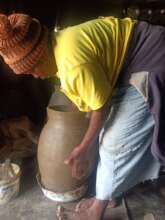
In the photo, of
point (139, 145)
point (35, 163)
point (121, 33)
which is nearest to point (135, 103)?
point (139, 145)

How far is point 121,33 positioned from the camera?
1577mm

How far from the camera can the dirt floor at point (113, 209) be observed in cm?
200

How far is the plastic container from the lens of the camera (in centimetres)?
207

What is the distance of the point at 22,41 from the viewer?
1.48 meters

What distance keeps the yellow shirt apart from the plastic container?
0.73 metres

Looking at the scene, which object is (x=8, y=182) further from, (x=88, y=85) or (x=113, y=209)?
(x=88, y=85)

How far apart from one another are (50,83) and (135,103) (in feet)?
4.24

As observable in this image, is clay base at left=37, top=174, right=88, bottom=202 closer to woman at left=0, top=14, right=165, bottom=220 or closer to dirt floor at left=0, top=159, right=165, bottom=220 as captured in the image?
dirt floor at left=0, top=159, right=165, bottom=220

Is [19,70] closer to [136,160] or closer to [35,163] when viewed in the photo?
[136,160]

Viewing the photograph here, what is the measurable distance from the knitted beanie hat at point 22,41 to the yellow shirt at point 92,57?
67 mm

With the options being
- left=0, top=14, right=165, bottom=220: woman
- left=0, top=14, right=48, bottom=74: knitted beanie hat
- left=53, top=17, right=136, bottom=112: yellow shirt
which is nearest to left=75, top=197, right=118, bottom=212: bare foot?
left=0, top=14, right=165, bottom=220: woman

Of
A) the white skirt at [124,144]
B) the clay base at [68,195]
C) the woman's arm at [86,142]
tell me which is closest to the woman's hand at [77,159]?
the woman's arm at [86,142]

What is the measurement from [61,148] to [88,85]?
2.12 ft

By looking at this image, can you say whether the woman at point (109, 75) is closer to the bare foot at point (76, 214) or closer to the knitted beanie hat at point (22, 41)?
the knitted beanie hat at point (22, 41)
